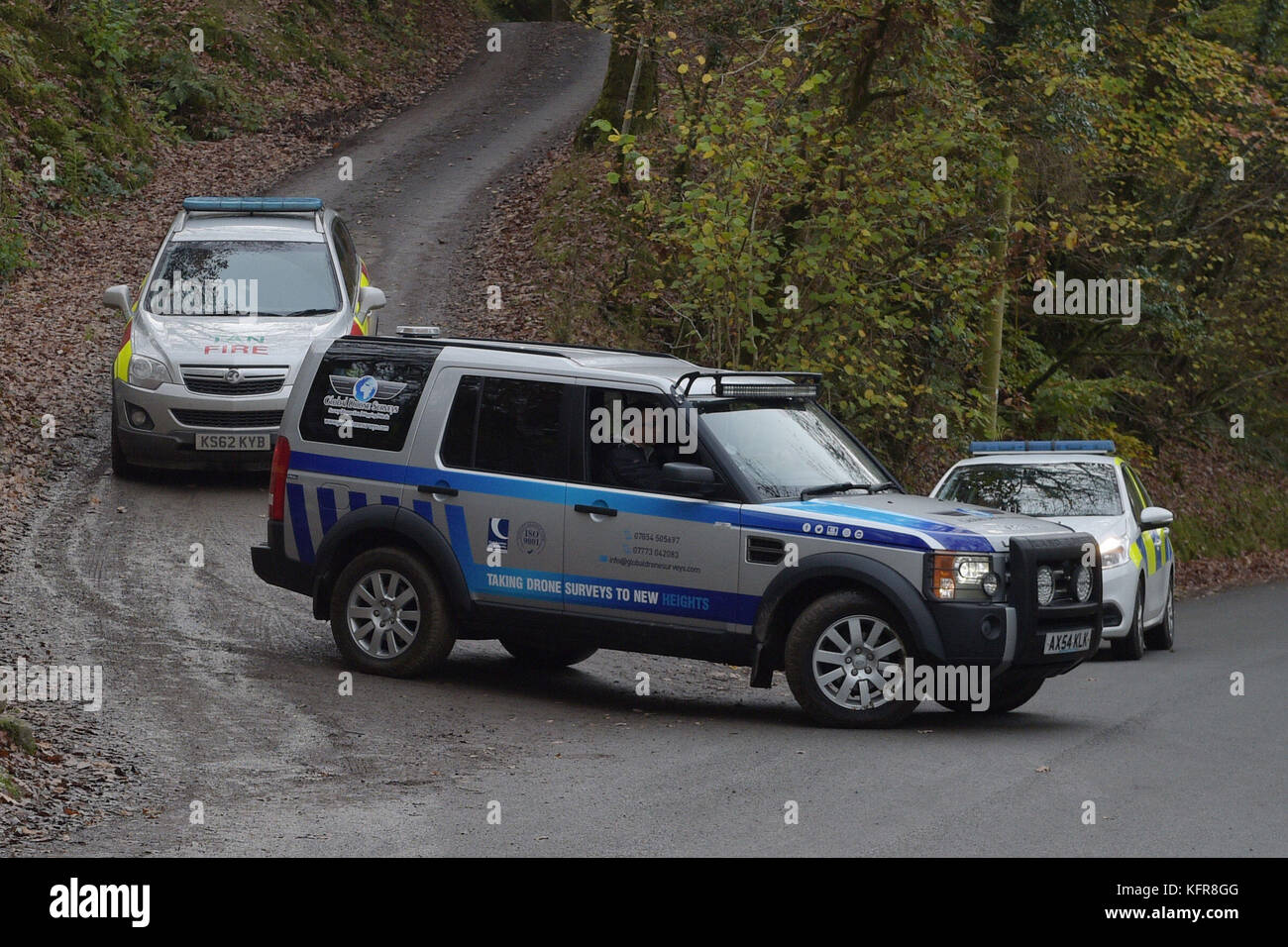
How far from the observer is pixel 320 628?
12.0m

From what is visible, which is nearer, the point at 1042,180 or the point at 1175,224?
the point at 1042,180

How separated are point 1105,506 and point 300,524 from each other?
7724mm

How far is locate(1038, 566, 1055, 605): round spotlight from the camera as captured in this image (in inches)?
376

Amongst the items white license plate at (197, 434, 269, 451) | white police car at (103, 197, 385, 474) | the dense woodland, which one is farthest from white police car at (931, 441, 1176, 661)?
white license plate at (197, 434, 269, 451)

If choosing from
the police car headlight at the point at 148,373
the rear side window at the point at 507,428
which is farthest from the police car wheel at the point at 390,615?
the police car headlight at the point at 148,373

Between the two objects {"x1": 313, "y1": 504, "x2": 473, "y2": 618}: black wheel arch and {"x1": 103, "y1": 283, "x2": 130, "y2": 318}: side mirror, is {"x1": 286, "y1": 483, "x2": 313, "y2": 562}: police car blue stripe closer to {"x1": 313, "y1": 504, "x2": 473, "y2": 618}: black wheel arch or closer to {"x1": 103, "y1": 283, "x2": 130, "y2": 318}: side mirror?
{"x1": 313, "y1": 504, "x2": 473, "y2": 618}: black wheel arch

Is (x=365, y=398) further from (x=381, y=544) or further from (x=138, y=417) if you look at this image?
(x=138, y=417)

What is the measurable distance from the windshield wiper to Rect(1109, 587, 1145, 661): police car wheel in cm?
521

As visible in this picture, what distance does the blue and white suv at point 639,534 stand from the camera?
930 cm

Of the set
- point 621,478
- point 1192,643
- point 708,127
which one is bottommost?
point 1192,643

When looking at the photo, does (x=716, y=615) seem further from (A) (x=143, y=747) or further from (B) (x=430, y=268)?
(B) (x=430, y=268)

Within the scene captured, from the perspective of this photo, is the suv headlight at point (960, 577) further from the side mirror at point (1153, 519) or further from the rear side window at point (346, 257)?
the rear side window at point (346, 257)

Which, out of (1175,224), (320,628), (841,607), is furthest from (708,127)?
(1175,224)

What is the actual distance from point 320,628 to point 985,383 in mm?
13272
